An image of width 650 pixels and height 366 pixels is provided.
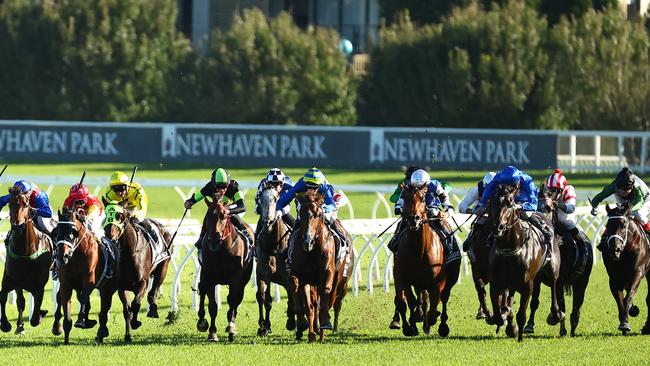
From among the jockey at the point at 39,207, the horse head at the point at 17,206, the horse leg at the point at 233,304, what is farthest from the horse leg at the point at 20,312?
the horse leg at the point at 233,304

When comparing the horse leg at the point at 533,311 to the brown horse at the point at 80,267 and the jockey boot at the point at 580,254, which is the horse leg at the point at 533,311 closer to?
the jockey boot at the point at 580,254

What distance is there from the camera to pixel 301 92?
Result: 4291 cm

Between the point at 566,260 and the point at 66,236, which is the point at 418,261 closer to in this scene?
the point at 566,260

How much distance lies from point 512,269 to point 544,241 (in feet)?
1.85

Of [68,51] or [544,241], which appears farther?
[68,51]

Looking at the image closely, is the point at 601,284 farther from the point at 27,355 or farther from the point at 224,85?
the point at 224,85

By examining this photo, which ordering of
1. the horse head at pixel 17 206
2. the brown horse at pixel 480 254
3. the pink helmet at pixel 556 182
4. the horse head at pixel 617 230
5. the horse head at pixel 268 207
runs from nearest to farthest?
the horse head at pixel 17 206, the horse head at pixel 617 230, the horse head at pixel 268 207, the brown horse at pixel 480 254, the pink helmet at pixel 556 182

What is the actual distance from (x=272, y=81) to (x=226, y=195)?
28609 millimetres

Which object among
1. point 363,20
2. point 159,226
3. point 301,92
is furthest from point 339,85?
point 159,226

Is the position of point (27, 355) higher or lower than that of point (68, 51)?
lower

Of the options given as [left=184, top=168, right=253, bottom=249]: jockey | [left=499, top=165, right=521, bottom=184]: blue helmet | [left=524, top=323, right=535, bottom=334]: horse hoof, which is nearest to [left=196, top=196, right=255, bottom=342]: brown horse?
[left=184, top=168, right=253, bottom=249]: jockey

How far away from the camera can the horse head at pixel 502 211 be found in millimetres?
12719

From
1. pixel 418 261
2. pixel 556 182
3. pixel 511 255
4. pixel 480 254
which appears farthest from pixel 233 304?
pixel 556 182

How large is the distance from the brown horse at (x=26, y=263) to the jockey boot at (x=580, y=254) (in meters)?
4.75
